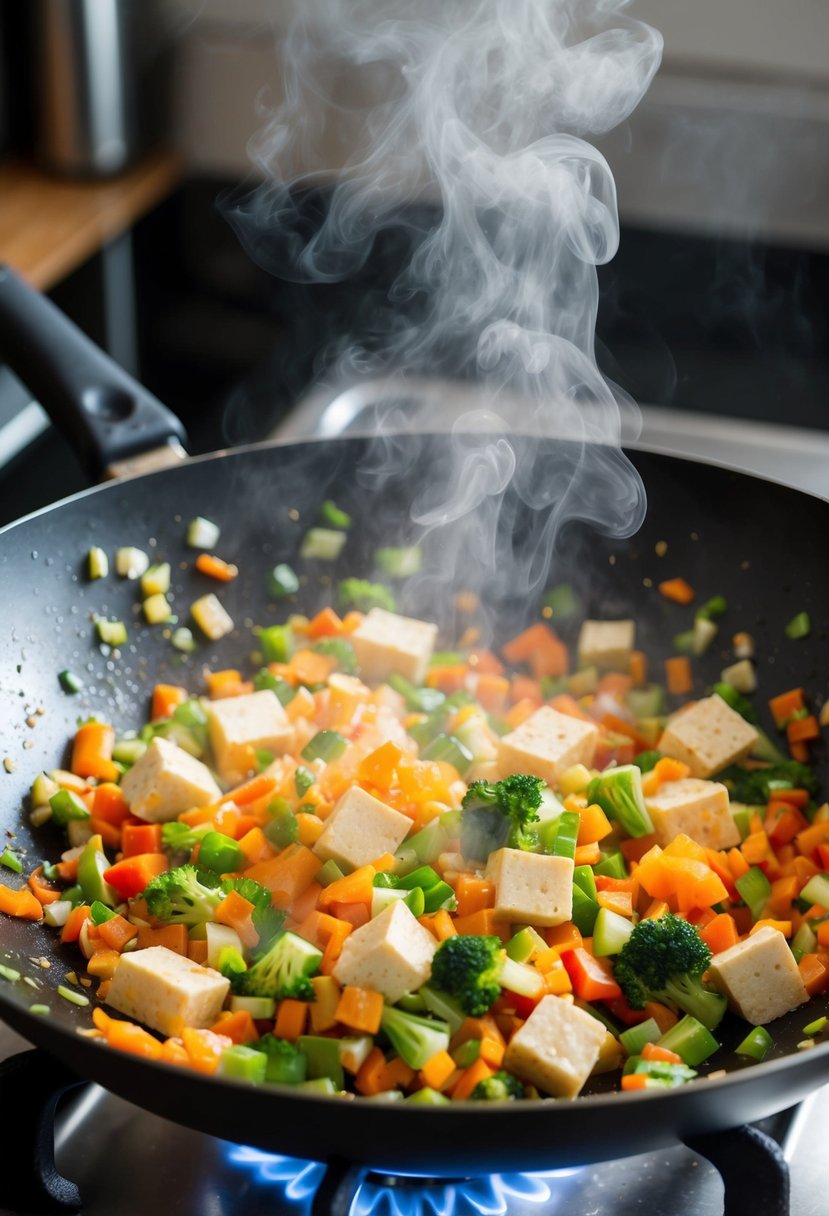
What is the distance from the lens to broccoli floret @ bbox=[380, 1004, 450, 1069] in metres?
1.39

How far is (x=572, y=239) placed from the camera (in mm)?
2379

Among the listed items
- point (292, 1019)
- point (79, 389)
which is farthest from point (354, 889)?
point (79, 389)

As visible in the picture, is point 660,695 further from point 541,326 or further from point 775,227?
point 775,227

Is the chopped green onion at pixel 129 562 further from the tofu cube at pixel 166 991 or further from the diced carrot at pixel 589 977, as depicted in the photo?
the diced carrot at pixel 589 977

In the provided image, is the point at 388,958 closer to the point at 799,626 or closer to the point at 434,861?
the point at 434,861

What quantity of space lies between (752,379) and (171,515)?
170 cm

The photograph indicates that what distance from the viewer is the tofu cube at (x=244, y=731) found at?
193 centimetres

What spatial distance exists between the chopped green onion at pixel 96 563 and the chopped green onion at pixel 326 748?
0.46m

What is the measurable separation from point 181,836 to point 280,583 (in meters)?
0.59

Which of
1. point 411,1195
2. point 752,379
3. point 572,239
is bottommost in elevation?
point 752,379

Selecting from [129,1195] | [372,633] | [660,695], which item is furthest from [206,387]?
[129,1195]

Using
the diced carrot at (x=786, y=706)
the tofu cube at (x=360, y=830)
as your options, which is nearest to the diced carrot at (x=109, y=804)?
the tofu cube at (x=360, y=830)

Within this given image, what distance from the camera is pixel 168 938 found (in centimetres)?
162

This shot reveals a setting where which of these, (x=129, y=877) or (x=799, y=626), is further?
(x=799, y=626)
